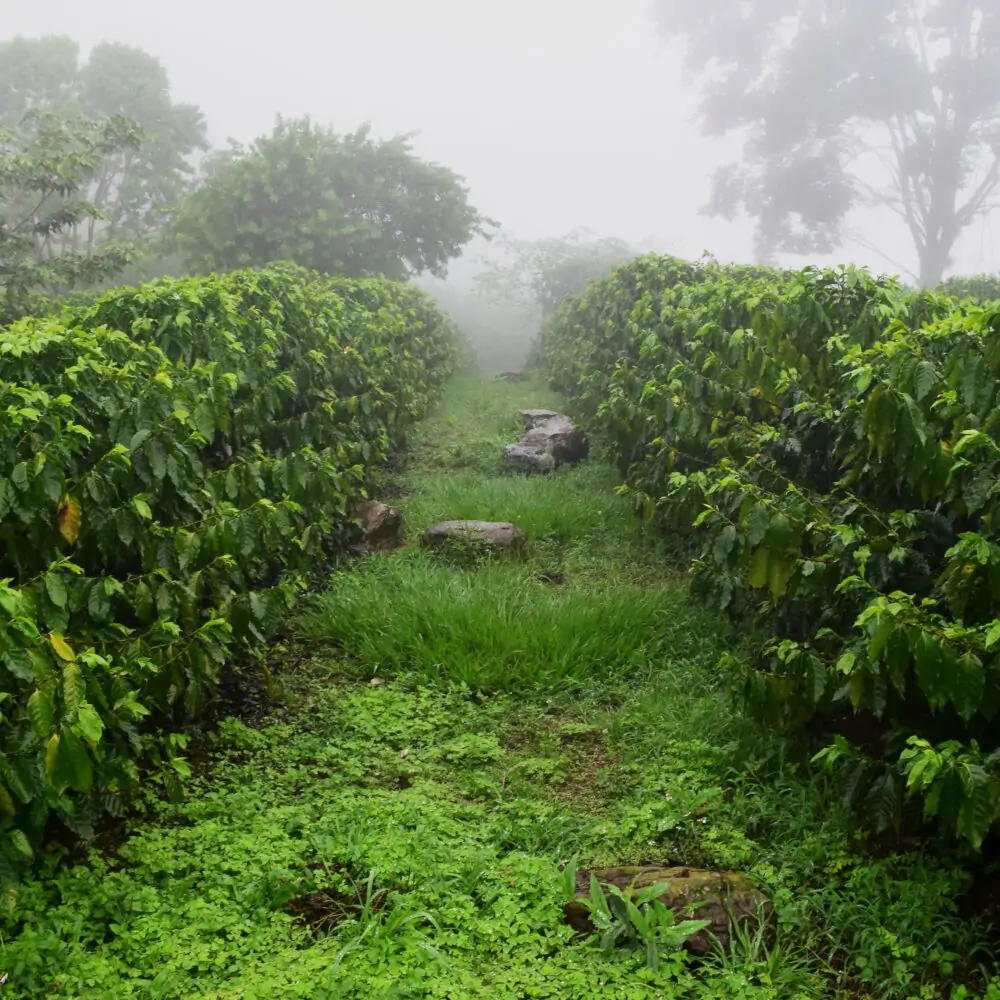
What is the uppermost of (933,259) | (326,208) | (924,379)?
(933,259)

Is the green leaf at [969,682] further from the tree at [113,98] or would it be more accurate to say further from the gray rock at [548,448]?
the tree at [113,98]

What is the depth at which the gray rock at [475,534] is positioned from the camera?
592cm

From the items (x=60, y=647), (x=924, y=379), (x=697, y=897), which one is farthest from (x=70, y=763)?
(x=924, y=379)

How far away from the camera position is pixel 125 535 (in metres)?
3.15

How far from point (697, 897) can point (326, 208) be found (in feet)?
63.8

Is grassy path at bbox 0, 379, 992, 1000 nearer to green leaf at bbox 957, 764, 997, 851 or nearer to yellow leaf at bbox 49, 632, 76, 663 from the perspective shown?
green leaf at bbox 957, 764, 997, 851

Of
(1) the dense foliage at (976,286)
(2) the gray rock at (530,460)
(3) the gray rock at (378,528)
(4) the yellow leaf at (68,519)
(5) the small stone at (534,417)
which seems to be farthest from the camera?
(1) the dense foliage at (976,286)

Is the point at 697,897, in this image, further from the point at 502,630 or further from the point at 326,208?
the point at 326,208

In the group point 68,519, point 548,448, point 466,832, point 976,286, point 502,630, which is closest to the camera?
point 68,519

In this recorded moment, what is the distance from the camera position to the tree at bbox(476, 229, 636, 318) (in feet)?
93.0

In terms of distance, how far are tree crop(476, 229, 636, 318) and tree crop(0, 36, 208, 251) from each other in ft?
37.9

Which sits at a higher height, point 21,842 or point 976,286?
point 976,286

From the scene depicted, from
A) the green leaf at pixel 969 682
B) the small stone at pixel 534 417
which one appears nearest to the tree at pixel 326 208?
the small stone at pixel 534 417

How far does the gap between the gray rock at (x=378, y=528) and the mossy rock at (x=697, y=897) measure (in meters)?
3.64
